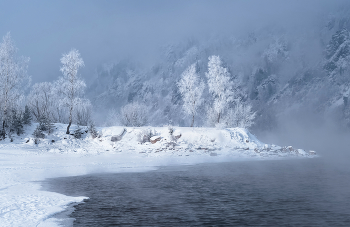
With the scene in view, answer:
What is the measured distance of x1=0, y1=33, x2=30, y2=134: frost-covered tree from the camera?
38156mm

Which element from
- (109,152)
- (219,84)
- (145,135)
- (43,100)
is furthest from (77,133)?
(219,84)

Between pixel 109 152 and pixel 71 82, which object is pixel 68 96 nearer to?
pixel 71 82

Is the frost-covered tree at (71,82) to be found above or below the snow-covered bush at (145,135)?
above

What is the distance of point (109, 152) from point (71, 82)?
47.8ft

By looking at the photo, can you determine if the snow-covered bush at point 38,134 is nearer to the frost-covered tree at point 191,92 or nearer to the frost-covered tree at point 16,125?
the frost-covered tree at point 16,125

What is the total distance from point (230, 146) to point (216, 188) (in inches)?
881

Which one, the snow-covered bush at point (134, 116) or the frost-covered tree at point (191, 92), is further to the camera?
the snow-covered bush at point (134, 116)

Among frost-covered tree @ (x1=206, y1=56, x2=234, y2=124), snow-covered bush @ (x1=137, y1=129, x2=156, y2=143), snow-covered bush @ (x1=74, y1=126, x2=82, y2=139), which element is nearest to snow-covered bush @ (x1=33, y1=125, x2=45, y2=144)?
snow-covered bush @ (x1=74, y1=126, x2=82, y2=139)

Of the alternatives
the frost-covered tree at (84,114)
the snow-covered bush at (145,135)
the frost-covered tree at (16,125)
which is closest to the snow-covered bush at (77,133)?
the frost-covered tree at (16,125)

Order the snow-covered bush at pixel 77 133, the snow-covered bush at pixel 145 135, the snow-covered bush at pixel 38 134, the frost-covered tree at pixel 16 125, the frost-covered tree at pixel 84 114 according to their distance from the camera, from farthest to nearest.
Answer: the frost-covered tree at pixel 84 114 → the snow-covered bush at pixel 77 133 → the snow-covered bush at pixel 145 135 → the frost-covered tree at pixel 16 125 → the snow-covered bush at pixel 38 134

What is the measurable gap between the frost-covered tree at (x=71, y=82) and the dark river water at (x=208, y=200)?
82.3 feet

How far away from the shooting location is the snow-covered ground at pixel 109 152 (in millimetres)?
18587

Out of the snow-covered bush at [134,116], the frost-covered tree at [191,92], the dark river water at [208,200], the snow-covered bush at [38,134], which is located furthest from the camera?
the snow-covered bush at [134,116]

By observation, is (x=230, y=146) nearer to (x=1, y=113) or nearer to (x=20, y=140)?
(x=20, y=140)
